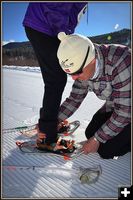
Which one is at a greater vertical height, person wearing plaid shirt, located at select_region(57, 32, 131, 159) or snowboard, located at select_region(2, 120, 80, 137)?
person wearing plaid shirt, located at select_region(57, 32, 131, 159)

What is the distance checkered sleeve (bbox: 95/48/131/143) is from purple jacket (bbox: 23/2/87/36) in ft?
1.80

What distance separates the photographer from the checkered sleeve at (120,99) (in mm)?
2148

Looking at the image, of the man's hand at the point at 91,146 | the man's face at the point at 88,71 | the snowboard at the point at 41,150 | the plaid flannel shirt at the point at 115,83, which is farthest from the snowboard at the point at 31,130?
the man's face at the point at 88,71

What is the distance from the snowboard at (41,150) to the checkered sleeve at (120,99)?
0.88ft

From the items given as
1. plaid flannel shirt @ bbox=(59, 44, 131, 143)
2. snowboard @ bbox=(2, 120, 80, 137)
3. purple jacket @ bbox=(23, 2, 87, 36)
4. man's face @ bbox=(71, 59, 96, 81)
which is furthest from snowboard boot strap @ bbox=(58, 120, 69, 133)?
purple jacket @ bbox=(23, 2, 87, 36)

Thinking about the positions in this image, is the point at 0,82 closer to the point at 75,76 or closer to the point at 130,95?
the point at 75,76

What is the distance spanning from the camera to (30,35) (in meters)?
2.44

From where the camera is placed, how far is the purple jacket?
2299mm

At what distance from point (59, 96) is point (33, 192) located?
85 centimetres

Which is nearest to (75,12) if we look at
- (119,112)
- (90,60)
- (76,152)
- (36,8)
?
(36,8)

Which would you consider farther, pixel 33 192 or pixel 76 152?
pixel 76 152

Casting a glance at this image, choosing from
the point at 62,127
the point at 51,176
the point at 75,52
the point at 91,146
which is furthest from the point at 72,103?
the point at 51,176

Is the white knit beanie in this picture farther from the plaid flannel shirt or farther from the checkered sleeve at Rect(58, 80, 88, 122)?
the checkered sleeve at Rect(58, 80, 88, 122)

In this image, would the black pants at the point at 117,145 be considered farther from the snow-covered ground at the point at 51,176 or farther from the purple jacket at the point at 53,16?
the purple jacket at the point at 53,16
